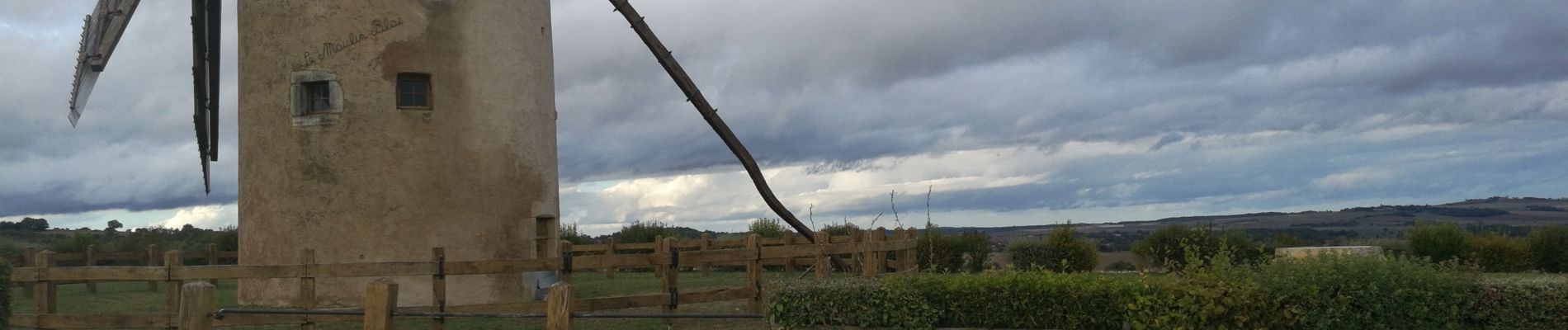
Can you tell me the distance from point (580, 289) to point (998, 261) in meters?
11.0

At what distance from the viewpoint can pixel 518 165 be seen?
59.0 ft

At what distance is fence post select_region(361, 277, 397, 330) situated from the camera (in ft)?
29.5

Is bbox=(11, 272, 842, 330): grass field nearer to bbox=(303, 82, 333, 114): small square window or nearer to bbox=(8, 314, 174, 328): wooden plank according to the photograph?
bbox=(8, 314, 174, 328): wooden plank

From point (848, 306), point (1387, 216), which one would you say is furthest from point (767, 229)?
point (1387, 216)

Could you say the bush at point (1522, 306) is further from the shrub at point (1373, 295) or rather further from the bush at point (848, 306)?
the bush at point (848, 306)

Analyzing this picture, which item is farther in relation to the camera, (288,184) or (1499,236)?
(1499,236)

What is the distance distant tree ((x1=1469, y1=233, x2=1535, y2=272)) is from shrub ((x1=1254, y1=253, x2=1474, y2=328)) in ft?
65.8

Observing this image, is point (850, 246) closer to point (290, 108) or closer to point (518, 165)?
point (518, 165)

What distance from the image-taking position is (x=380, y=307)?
8992mm

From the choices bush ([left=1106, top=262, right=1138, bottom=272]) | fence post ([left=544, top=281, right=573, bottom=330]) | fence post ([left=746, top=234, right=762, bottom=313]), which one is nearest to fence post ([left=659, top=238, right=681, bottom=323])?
fence post ([left=746, top=234, right=762, bottom=313])

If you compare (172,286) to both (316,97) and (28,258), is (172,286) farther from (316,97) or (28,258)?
(28,258)

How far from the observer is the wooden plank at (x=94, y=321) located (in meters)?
11.9

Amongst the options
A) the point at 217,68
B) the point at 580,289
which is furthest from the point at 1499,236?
the point at 217,68

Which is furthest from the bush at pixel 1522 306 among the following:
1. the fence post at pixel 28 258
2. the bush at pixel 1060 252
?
the fence post at pixel 28 258
